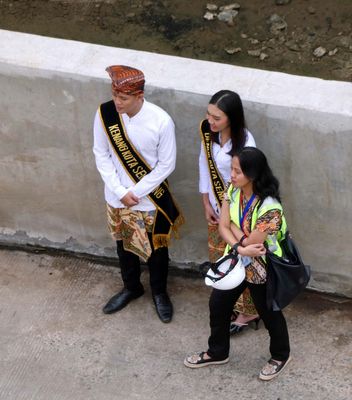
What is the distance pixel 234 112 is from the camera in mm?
4191

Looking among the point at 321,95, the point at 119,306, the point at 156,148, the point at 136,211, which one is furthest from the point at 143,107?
the point at 119,306

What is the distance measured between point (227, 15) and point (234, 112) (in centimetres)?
273

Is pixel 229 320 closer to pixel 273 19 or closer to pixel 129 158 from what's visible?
pixel 129 158

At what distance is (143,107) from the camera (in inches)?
174

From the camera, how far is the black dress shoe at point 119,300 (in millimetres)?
5148

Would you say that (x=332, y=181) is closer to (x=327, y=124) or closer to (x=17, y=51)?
(x=327, y=124)

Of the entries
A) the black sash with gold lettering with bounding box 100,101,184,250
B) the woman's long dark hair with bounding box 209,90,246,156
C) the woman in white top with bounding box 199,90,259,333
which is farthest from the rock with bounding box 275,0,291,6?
the woman's long dark hair with bounding box 209,90,246,156

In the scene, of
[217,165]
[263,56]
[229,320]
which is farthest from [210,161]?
[263,56]

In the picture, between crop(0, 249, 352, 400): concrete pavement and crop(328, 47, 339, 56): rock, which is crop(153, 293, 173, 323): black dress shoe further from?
crop(328, 47, 339, 56): rock

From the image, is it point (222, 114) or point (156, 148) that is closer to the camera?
point (222, 114)

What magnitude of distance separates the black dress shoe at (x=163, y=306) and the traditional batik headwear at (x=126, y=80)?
1.39 meters

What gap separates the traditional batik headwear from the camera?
4.25 m

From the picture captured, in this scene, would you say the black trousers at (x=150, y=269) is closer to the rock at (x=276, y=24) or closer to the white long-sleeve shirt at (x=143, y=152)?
the white long-sleeve shirt at (x=143, y=152)

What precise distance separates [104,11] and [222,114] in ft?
10.4
